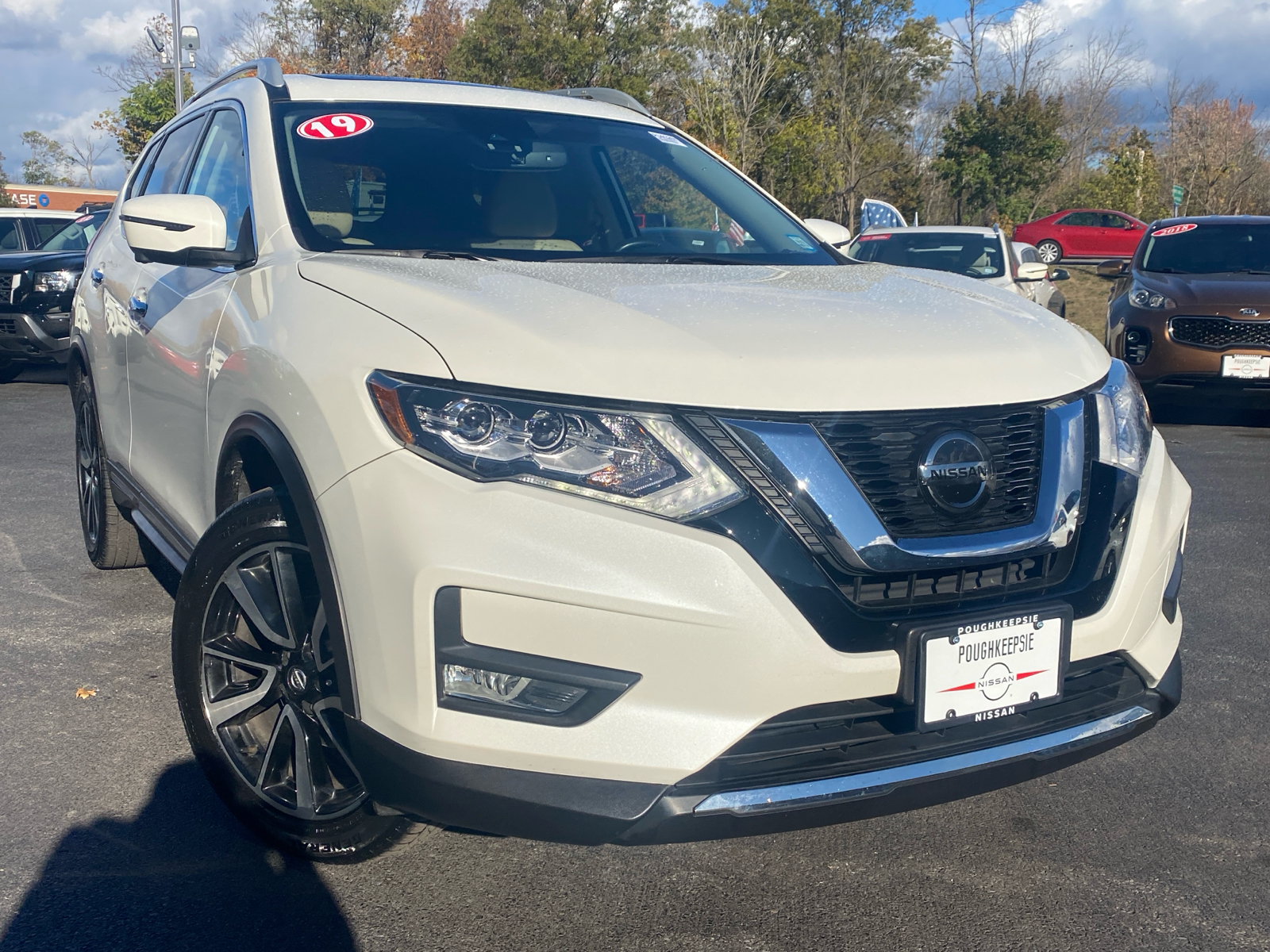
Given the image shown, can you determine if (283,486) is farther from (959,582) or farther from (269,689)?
(959,582)

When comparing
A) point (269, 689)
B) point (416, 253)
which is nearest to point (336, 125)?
point (416, 253)

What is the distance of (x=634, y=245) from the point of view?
3.40 m

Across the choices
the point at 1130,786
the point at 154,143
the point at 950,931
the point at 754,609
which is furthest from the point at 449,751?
the point at 154,143

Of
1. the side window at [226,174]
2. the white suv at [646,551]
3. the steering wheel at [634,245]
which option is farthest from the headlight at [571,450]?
the steering wheel at [634,245]

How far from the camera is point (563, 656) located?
198cm

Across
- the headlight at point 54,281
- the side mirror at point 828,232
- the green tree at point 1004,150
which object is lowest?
the headlight at point 54,281

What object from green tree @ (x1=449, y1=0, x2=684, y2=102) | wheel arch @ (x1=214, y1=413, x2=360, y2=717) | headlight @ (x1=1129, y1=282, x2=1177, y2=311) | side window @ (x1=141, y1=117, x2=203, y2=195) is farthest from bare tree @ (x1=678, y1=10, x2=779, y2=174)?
wheel arch @ (x1=214, y1=413, x2=360, y2=717)

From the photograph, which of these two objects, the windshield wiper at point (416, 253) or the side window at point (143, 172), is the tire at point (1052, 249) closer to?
the side window at point (143, 172)

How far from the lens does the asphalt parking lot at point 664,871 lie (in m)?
2.35

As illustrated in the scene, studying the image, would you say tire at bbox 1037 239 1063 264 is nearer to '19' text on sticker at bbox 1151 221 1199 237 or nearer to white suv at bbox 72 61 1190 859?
'19' text on sticker at bbox 1151 221 1199 237

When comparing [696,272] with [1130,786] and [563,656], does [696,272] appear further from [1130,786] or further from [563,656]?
[1130,786]

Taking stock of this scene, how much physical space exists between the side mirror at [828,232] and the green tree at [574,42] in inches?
1254

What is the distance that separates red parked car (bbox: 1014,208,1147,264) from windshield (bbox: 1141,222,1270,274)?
1980 cm

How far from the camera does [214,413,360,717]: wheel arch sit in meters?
2.14
